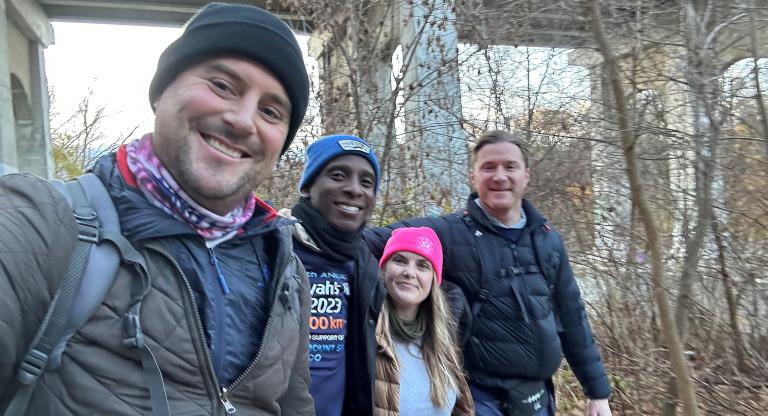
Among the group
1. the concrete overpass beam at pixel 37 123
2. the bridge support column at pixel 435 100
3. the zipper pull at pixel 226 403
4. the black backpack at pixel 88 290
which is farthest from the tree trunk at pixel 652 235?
the concrete overpass beam at pixel 37 123

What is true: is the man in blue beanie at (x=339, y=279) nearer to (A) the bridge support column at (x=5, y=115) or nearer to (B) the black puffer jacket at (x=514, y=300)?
Answer: (B) the black puffer jacket at (x=514, y=300)

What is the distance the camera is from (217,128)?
4.51ft

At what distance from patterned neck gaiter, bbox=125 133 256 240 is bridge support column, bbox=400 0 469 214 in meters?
4.73

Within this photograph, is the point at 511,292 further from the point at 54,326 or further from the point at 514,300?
the point at 54,326

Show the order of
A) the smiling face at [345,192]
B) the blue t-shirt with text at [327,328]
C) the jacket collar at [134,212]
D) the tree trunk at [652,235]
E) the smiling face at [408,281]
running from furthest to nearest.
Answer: the tree trunk at [652,235]
the smiling face at [408,281]
the smiling face at [345,192]
the blue t-shirt with text at [327,328]
the jacket collar at [134,212]

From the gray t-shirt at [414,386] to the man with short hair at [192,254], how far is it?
2.71ft

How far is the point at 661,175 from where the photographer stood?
17.3ft

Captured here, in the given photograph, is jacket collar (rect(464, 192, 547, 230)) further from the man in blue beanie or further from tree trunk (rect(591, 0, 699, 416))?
tree trunk (rect(591, 0, 699, 416))

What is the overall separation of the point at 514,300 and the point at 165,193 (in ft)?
5.99

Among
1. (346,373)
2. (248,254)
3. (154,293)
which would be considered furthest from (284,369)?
(346,373)

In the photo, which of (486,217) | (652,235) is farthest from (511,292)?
(652,235)

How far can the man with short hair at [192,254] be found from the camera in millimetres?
1056

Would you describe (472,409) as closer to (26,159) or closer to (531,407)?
(531,407)

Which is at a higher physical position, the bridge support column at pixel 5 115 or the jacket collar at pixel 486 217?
the bridge support column at pixel 5 115
